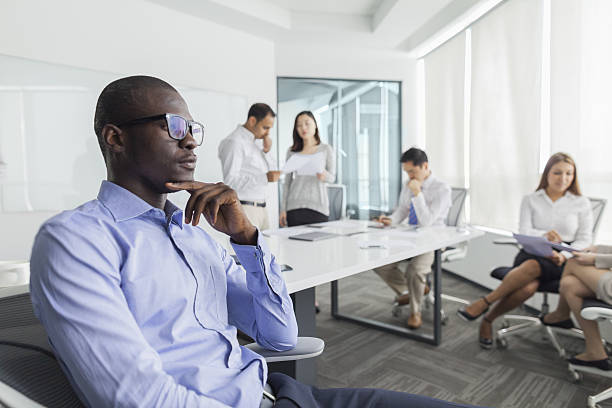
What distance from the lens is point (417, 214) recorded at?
3223 millimetres

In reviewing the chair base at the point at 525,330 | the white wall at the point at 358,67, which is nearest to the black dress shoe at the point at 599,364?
the chair base at the point at 525,330

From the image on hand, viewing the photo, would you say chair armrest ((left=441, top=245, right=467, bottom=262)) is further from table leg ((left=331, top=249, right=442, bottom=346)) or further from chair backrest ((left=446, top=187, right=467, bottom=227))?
table leg ((left=331, top=249, right=442, bottom=346))

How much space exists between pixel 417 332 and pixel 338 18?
388cm

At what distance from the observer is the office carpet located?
223 cm

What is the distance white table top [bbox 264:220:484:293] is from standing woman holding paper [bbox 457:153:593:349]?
0.43 m

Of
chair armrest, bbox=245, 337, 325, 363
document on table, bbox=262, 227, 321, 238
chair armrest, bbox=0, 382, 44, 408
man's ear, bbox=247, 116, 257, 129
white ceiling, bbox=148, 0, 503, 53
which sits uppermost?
white ceiling, bbox=148, 0, 503, 53

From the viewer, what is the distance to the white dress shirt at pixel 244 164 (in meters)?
2.93

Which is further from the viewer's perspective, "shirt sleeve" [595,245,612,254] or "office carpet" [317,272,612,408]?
"shirt sleeve" [595,245,612,254]

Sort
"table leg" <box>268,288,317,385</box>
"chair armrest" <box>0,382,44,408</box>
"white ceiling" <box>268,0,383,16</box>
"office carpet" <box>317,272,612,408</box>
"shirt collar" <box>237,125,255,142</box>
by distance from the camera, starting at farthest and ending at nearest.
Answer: "white ceiling" <box>268,0,383,16</box> < "shirt collar" <box>237,125,255,142</box> < "office carpet" <box>317,272,612,408</box> < "table leg" <box>268,288,317,385</box> < "chair armrest" <box>0,382,44,408</box>

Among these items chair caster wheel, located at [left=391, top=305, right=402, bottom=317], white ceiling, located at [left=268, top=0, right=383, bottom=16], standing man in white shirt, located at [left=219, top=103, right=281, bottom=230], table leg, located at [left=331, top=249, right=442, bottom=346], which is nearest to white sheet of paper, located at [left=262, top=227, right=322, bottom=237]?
standing man in white shirt, located at [left=219, top=103, right=281, bottom=230]

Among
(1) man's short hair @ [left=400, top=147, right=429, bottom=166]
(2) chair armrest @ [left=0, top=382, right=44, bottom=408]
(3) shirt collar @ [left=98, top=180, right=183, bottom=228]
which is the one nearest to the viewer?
(2) chair armrest @ [left=0, top=382, right=44, bottom=408]

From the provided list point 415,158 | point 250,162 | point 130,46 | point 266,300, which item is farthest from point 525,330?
point 130,46

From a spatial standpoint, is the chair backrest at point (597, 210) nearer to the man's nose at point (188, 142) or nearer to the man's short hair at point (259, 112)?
the man's short hair at point (259, 112)

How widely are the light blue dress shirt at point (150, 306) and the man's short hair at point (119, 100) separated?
146 millimetres
